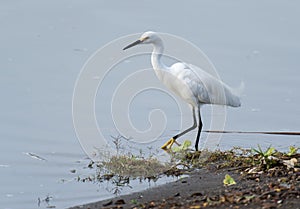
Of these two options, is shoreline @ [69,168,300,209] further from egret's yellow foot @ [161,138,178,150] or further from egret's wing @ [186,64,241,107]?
egret's wing @ [186,64,241,107]

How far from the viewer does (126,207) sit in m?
6.27

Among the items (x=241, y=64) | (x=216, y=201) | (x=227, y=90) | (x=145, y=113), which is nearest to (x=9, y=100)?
(x=145, y=113)

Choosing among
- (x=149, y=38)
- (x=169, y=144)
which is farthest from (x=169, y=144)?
(x=149, y=38)

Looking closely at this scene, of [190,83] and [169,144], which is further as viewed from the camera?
[190,83]

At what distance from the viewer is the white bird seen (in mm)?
9820

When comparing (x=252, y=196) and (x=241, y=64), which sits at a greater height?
(x=241, y=64)

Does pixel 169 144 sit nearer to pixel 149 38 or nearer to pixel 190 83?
pixel 190 83

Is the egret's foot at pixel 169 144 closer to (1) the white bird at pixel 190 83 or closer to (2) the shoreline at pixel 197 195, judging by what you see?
(1) the white bird at pixel 190 83

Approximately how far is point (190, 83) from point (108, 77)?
2092mm

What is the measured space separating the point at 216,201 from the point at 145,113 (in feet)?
15.2

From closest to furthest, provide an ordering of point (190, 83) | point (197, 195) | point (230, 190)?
point (197, 195), point (230, 190), point (190, 83)

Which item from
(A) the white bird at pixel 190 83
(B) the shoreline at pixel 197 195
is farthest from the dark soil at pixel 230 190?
(A) the white bird at pixel 190 83

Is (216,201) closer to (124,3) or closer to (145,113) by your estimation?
(145,113)

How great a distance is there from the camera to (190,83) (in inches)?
389
